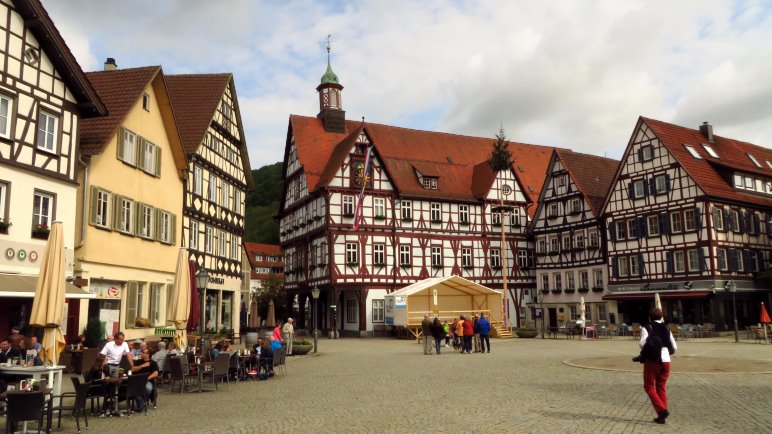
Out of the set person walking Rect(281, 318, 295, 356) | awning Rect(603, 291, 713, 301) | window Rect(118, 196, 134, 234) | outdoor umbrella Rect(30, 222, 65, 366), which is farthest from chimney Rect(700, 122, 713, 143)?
outdoor umbrella Rect(30, 222, 65, 366)

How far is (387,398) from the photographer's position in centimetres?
1347

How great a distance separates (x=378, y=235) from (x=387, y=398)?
1303 inches

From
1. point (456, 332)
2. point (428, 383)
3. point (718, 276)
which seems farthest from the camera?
point (718, 276)

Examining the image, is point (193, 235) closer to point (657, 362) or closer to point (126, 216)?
point (126, 216)

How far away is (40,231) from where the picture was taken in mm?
18875

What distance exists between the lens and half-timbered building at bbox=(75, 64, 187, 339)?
22.1 m

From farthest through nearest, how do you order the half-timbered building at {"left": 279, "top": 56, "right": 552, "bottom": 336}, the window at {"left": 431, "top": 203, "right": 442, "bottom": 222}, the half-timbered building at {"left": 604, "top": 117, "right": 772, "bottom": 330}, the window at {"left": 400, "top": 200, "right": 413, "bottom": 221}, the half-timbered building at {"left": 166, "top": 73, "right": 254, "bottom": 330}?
1. the window at {"left": 431, "top": 203, "right": 442, "bottom": 222}
2. the window at {"left": 400, "top": 200, "right": 413, "bottom": 221}
3. the half-timbered building at {"left": 279, "top": 56, "right": 552, "bottom": 336}
4. the half-timbered building at {"left": 604, "top": 117, "right": 772, "bottom": 330}
5. the half-timbered building at {"left": 166, "top": 73, "right": 254, "bottom": 330}

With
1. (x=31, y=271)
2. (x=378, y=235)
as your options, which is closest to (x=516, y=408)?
(x=31, y=271)

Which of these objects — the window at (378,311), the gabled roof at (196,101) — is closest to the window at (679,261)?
the window at (378,311)

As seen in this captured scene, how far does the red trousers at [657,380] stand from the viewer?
33.7ft

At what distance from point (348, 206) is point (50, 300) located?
33.5 metres

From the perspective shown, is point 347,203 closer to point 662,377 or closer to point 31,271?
point 31,271

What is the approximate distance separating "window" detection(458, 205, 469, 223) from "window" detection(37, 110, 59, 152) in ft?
112

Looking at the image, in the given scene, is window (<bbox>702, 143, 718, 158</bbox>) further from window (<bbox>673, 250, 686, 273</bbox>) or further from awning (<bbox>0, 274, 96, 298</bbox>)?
awning (<bbox>0, 274, 96, 298</bbox>)
